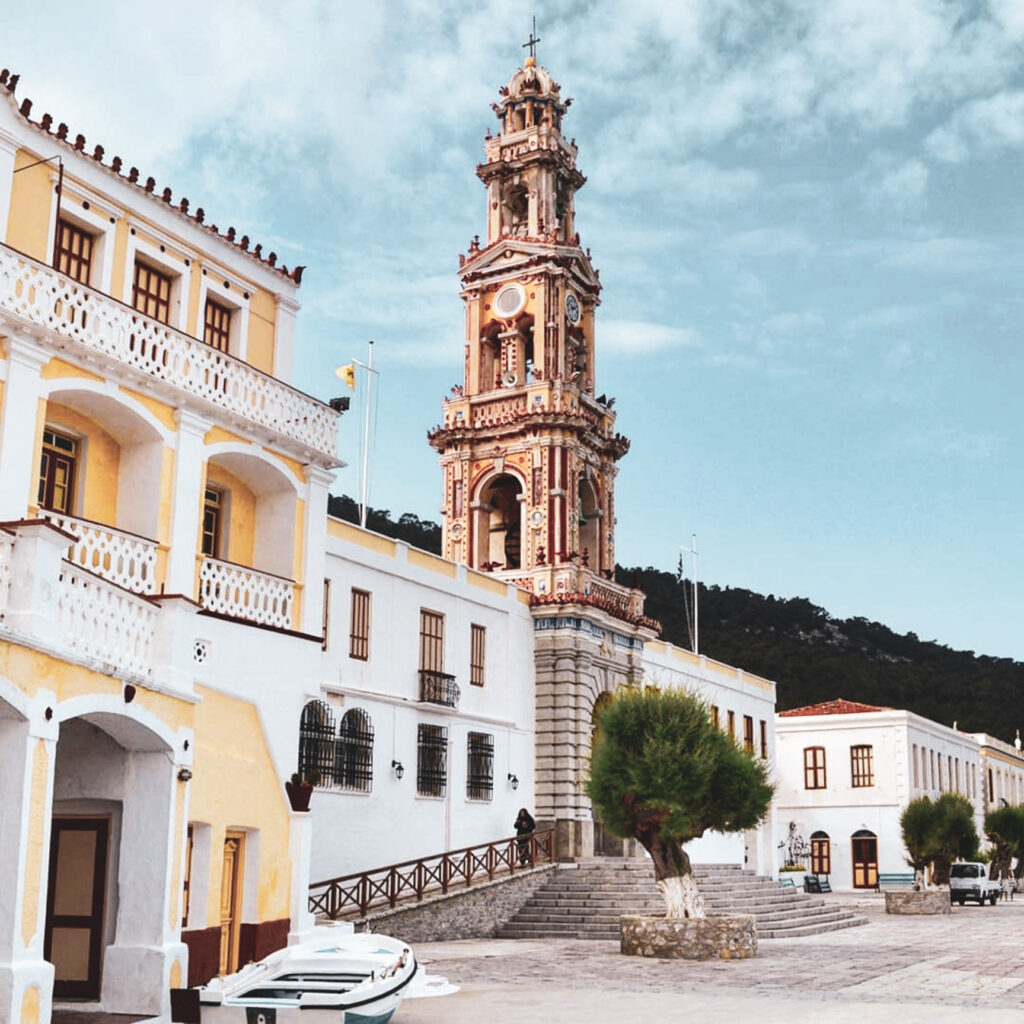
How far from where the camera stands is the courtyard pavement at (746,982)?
1545cm

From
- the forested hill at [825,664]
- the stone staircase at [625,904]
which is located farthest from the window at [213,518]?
the forested hill at [825,664]

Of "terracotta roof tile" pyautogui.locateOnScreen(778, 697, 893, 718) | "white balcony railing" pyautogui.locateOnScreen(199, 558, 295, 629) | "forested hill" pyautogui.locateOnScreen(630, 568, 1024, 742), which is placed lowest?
"white balcony railing" pyautogui.locateOnScreen(199, 558, 295, 629)

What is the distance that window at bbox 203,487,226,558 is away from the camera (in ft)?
67.2

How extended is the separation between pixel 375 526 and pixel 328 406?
183 feet

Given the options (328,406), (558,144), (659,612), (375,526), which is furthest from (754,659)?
(328,406)

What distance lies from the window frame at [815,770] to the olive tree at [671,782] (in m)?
37.1

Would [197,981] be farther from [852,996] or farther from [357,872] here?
[357,872]

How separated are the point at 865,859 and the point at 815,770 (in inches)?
172

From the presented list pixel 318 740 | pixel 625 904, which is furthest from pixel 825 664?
pixel 318 740

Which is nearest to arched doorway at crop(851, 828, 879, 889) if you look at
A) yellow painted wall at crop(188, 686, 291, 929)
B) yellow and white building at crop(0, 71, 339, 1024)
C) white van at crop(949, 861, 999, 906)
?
white van at crop(949, 861, 999, 906)

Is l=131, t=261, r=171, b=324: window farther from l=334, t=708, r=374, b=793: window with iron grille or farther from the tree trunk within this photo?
the tree trunk

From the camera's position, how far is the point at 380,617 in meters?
30.0

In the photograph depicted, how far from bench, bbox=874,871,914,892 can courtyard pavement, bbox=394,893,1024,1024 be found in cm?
2911

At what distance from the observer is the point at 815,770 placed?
61.2m
